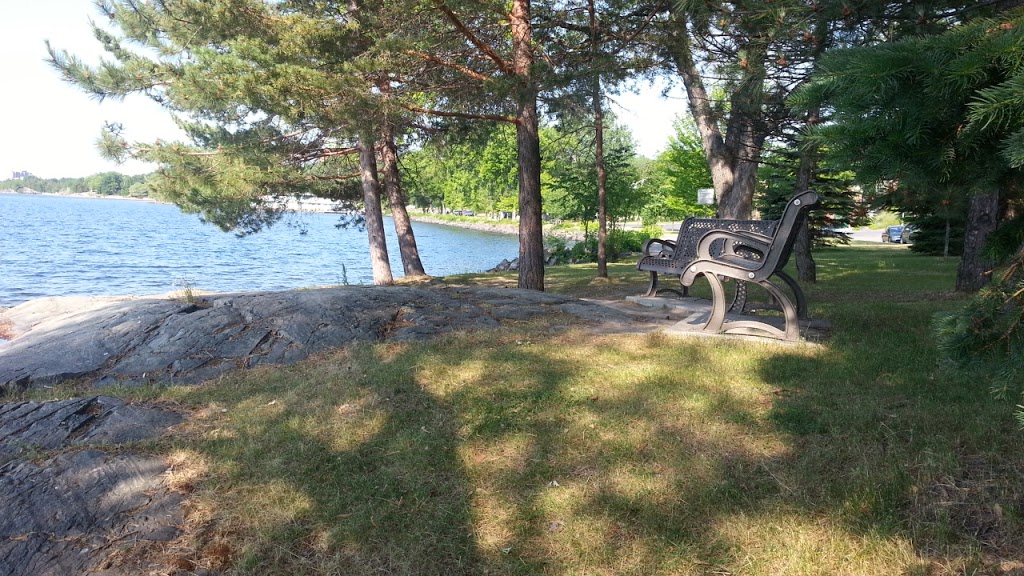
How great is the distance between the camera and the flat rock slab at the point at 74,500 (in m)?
2.61

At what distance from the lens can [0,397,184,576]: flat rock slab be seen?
2.61 m

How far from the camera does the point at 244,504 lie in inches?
119

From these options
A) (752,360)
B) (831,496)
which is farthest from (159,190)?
(831,496)

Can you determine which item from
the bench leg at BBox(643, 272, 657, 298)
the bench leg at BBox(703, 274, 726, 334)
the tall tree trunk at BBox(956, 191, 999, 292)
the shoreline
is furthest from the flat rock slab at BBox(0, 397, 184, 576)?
the shoreline

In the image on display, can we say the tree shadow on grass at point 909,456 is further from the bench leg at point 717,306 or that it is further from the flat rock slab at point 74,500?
the flat rock slab at point 74,500

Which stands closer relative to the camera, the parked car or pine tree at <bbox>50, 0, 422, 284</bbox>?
pine tree at <bbox>50, 0, 422, 284</bbox>

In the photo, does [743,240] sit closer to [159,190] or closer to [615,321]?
[615,321]

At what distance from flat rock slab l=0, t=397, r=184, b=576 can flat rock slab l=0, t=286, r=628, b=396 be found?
4.67ft

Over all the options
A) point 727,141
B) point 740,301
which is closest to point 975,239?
point 727,141

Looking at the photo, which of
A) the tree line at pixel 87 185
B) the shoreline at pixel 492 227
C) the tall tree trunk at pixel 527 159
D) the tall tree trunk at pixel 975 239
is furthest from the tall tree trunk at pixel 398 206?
the tree line at pixel 87 185

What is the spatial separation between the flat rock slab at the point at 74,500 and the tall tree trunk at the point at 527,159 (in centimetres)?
655

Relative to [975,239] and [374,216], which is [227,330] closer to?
[374,216]

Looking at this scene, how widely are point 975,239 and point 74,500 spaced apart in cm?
1046

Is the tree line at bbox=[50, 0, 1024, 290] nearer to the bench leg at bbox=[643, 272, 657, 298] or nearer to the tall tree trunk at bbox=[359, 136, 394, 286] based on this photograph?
the tall tree trunk at bbox=[359, 136, 394, 286]
